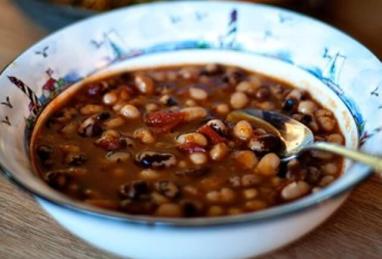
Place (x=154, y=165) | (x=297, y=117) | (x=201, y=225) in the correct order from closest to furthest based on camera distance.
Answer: (x=201, y=225), (x=154, y=165), (x=297, y=117)

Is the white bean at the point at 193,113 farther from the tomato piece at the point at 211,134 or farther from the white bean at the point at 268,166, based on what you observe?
the white bean at the point at 268,166

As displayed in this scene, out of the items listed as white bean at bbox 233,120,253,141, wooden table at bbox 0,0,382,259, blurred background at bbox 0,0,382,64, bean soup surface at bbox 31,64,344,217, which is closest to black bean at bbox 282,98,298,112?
bean soup surface at bbox 31,64,344,217

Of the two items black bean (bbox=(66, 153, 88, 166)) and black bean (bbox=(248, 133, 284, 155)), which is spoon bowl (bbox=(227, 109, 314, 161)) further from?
black bean (bbox=(66, 153, 88, 166))

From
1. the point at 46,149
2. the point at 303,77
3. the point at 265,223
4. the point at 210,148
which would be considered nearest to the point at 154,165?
the point at 210,148

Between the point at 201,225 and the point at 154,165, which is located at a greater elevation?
the point at 154,165

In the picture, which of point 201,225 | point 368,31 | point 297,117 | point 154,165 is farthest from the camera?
point 368,31

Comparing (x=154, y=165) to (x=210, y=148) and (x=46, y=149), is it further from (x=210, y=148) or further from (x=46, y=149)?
(x=46, y=149)

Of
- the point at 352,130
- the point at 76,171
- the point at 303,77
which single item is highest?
the point at 303,77
